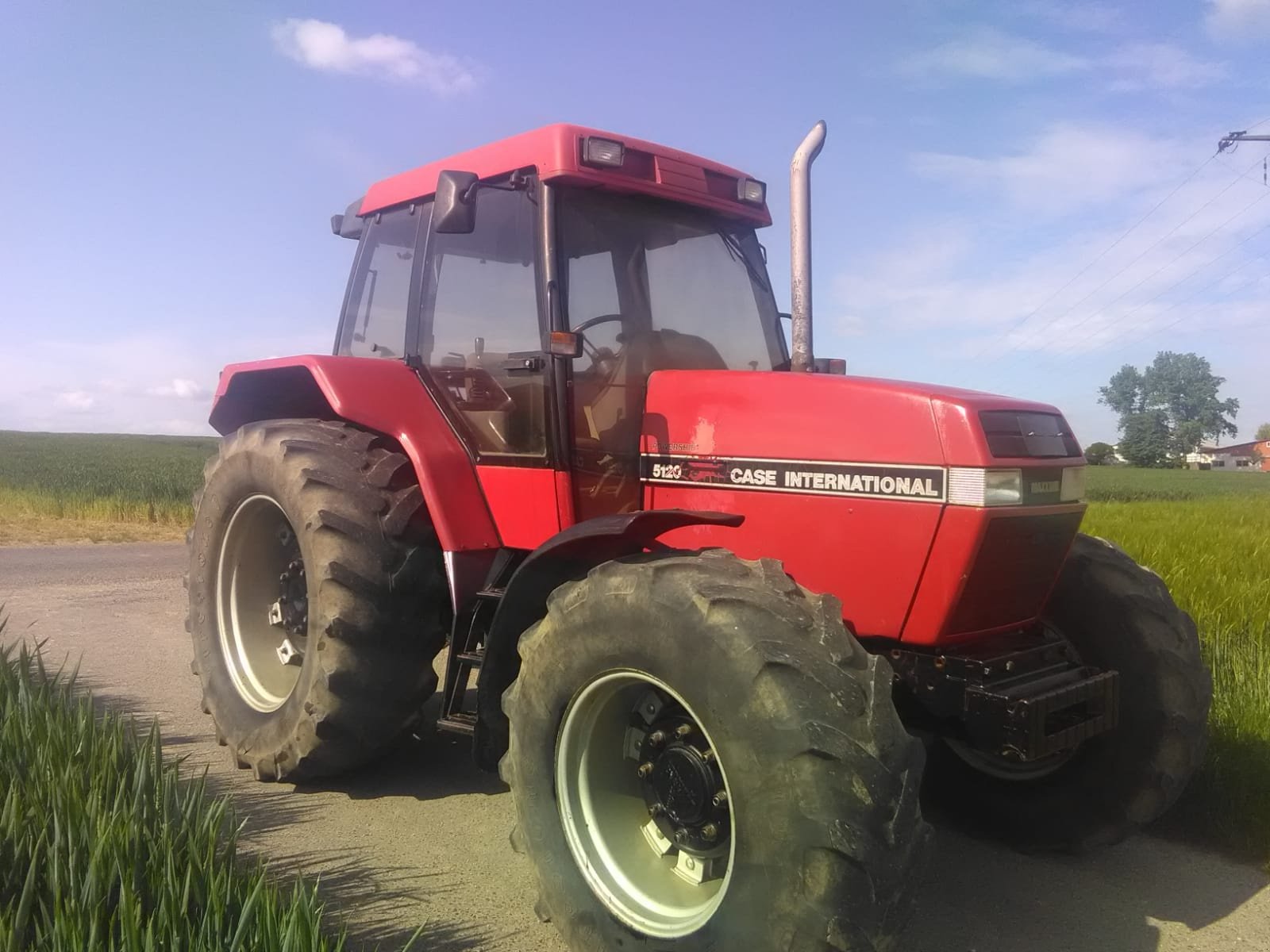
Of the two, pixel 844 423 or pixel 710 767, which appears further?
pixel 844 423

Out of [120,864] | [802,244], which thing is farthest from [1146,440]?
[120,864]

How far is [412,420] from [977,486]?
2.21 metres

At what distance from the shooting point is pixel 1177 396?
288ft

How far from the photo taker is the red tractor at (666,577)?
240cm

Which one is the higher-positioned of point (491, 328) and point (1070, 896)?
point (491, 328)

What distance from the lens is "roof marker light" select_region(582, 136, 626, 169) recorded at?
3.59 metres

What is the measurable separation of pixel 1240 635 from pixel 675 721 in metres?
4.48

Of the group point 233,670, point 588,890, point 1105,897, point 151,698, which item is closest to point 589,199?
point 588,890

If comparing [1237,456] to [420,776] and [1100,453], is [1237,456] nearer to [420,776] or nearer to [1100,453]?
[1100,453]

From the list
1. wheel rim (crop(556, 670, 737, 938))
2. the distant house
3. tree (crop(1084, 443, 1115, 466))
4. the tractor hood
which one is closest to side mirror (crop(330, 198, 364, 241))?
the tractor hood

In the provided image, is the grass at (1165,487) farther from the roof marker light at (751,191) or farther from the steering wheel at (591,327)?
the steering wheel at (591,327)

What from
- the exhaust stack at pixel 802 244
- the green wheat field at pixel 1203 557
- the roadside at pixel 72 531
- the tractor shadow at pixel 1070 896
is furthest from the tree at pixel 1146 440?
the exhaust stack at pixel 802 244

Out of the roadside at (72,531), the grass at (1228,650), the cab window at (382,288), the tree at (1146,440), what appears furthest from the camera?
the tree at (1146,440)

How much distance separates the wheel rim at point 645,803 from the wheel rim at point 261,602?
2020 mm
